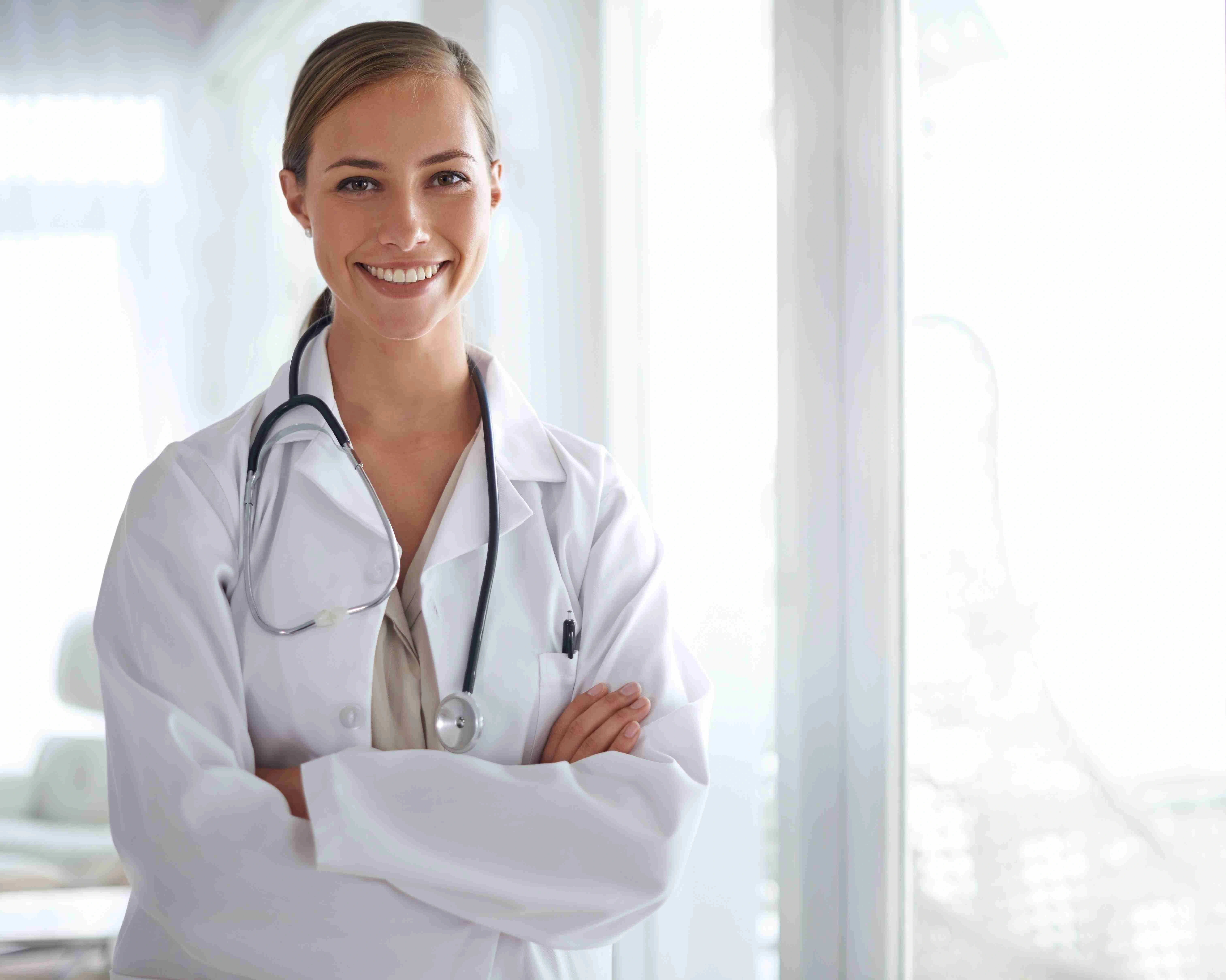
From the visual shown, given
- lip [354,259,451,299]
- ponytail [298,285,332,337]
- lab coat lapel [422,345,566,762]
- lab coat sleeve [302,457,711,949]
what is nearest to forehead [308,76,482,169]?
lip [354,259,451,299]

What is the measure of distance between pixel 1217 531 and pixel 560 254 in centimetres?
116

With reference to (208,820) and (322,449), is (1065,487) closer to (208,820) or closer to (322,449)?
(322,449)

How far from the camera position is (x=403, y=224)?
117 cm

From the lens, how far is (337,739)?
44.2 inches

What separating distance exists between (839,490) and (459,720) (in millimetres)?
942

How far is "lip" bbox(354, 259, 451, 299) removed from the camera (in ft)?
3.88

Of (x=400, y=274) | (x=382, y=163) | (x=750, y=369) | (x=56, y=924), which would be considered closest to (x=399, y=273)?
(x=400, y=274)

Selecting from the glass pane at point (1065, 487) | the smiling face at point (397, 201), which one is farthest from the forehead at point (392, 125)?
the glass pane at point (1065, 487)

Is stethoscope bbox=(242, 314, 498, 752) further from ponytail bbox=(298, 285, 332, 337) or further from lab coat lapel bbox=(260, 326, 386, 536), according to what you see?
ponytail bbox=(298, 285, 332, 337)

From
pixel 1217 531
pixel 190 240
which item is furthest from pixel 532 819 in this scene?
pixel 190 240

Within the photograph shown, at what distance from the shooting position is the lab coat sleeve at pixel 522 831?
104 cm

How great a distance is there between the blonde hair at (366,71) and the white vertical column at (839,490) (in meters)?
0.73

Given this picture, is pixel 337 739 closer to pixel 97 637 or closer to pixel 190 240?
pixel 97 637

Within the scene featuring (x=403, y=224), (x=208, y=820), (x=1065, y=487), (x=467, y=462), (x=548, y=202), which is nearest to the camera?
(x=208, y=820)
